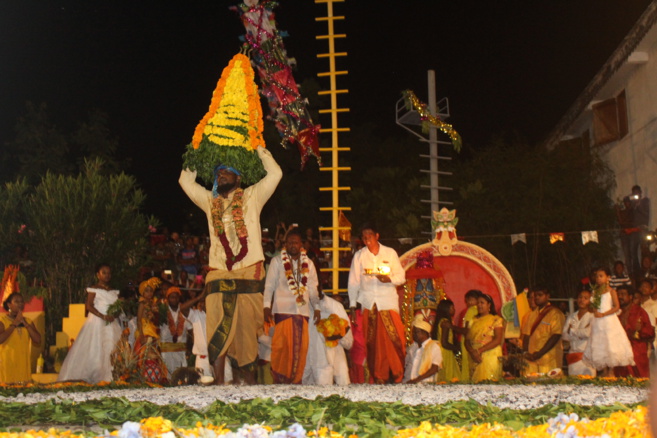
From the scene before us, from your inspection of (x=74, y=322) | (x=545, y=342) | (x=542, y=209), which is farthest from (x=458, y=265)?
(x=542, y=209)

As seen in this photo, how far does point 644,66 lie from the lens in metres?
18.8

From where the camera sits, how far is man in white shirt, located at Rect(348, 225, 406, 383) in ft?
34.6

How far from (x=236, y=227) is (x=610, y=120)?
49.8ft

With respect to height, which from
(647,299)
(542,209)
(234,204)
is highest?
(542,209)

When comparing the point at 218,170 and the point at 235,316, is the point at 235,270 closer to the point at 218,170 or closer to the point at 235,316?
the point at 235,316

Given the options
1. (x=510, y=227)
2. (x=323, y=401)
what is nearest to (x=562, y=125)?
(x=510, y=227)

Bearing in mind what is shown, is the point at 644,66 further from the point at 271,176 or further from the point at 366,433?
the point at 366,433

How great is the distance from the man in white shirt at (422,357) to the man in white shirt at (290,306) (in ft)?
4.61

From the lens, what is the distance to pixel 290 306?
9859mm

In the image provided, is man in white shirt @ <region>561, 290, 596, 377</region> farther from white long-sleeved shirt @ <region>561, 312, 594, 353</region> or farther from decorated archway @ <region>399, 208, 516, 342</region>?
decorated archway @ <region>399, 208, 516, 342</region>

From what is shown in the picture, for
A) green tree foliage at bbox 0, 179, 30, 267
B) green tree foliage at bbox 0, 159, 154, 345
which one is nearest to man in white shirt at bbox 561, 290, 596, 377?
green tree foliage at bbox 0, 159, 154, 345

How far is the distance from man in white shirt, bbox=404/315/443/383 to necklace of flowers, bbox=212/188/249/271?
2745 mm

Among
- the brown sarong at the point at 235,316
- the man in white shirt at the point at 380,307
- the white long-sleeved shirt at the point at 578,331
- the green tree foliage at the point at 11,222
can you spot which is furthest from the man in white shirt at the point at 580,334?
the green tree foliage at the point at 11,222

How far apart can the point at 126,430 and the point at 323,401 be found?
222cm
